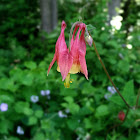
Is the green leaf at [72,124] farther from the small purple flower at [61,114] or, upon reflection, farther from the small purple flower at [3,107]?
the small purple flower at [3,107]

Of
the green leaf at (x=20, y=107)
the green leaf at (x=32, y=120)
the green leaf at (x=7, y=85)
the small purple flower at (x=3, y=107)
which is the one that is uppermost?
the green leaf at (x=7, y=85)

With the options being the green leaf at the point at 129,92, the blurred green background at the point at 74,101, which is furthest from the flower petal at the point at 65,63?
the green leaf at the point at 129,92

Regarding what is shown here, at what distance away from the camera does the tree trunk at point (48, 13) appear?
4220 millimetres

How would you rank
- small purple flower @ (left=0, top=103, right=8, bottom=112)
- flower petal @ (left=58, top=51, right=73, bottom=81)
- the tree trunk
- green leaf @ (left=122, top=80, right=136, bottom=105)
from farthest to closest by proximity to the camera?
the tree trunk
small purple flower @ (left=0, top=103, right=8, bottom=112)
green leaf @ (left=122, top=80, right=136, bottom=105)
flower petal @ (left=58, top=51, right=73, bottom=81)

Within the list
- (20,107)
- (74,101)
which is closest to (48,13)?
(74,101)

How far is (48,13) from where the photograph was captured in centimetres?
430

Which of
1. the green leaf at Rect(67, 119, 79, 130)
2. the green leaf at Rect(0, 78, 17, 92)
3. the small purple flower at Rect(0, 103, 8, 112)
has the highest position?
the green leaf at Rect(0, 78, 17, 92)

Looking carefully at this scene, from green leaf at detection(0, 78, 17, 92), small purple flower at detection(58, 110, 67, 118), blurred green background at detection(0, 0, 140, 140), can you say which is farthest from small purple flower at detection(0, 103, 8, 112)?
small purple flower at detection(58, 110, 67, 118)

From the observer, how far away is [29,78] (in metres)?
1.86

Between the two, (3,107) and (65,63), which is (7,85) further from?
(65,63)

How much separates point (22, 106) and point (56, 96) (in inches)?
19.8

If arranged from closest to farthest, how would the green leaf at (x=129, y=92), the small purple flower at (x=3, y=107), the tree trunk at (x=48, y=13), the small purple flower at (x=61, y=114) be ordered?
the green leaf at (x=129, y=92) < the small purple flower at (x=3, y=107) < the small purple flower at (x=61, y=114) < the tree trunk at (x=48, y=13)

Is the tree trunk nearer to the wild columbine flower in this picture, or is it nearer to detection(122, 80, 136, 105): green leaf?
detection(122, 80, 136, 105): green leaf

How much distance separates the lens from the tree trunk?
13.8 feet
